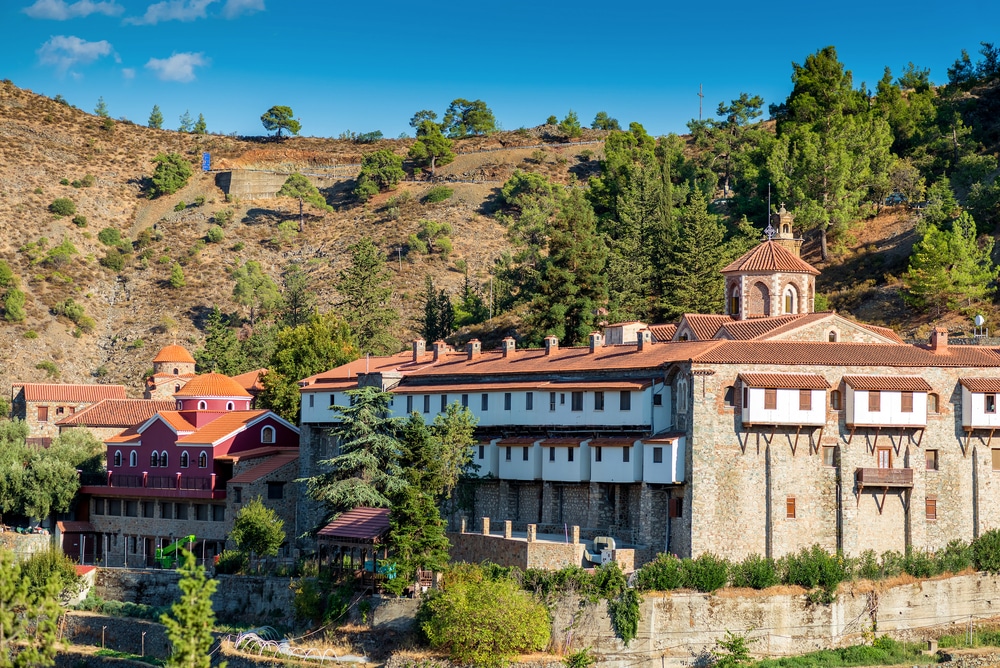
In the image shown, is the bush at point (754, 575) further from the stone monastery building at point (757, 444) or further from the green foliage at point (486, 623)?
the green foliage at point (486, 623)

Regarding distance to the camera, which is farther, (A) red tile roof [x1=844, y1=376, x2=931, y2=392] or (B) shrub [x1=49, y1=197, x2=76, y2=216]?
(B) shrub [x1=49, y1=197, x2=76, y2=216]

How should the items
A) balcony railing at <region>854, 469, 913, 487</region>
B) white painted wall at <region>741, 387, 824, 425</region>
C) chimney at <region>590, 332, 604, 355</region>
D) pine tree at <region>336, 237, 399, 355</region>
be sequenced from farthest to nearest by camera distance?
pine tree at <region>336, 237, 399, 355</region> → chimney at <region>590, 332, 604, 355</region> → balcony railing at <region>854, 469, 913, 487</region> → white painted wall at <region>741, 387, 824, 425</region>

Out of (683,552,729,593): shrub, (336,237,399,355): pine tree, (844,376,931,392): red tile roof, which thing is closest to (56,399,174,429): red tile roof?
(336,237,399,355): pine tree

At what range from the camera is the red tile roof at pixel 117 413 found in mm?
83688

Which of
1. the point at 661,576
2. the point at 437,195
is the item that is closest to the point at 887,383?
the point at 661,576

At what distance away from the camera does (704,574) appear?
1946 inches

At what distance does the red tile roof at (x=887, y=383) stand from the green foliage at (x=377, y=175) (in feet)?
335

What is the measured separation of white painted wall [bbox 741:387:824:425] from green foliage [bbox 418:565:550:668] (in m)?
10.4

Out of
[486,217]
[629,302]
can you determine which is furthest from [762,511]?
[486,217]

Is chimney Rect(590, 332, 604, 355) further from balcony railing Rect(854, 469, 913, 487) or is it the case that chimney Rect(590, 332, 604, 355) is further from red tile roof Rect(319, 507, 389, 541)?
balcony railing Rect(854, 469, 913, 487)

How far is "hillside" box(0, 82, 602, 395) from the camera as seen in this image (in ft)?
409

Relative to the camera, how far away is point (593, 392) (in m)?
56.5

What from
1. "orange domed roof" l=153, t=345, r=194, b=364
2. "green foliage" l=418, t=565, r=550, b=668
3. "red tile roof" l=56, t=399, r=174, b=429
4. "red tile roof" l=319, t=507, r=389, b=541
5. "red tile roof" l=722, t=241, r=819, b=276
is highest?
"red tile roof" l=722, t=241, r=819, b=276

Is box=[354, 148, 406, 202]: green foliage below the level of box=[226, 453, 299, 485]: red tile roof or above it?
above
